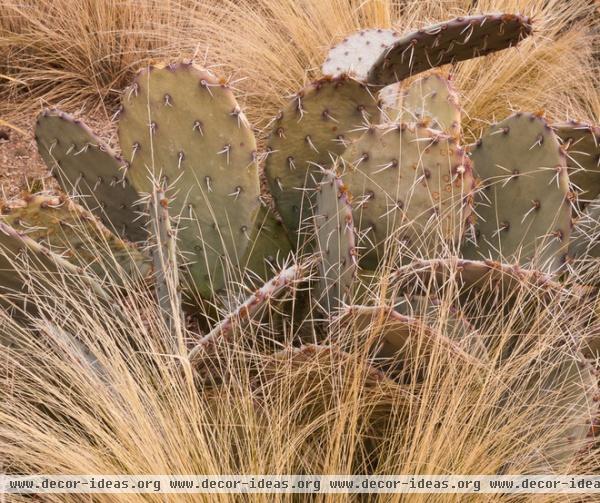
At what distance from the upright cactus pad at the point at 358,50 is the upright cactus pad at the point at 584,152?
835mm

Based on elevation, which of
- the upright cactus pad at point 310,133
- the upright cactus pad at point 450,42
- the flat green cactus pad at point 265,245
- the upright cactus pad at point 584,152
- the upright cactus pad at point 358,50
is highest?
the upright cactus pad at point 450,42

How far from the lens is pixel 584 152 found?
235 centimetres

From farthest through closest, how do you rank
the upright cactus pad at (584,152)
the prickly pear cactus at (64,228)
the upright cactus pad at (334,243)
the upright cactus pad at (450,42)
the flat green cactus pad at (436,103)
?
the flat green cactus pad at (436,103) → the upright cactus pad at (584,152) → the prickly pear cactus at (64,228) → the upright cactus pad at (450,42) → the upright cactus pad at (334,243)

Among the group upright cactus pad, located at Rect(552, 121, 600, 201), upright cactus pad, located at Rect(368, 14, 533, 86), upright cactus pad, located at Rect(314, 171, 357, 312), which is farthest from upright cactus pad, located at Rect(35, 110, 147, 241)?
upright cactus pad, located at Rect(552, 121, 600, 201)

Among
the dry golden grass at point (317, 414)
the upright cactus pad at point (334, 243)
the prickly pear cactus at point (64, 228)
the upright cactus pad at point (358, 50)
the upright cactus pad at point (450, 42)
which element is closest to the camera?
the dry golden grass at point (317, 414)

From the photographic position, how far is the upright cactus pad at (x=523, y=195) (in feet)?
6.71

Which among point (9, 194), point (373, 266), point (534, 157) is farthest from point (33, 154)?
point (534, 157)

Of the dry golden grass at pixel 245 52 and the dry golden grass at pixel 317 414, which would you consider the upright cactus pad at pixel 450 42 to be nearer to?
the dry golden grass at pixel 317 414

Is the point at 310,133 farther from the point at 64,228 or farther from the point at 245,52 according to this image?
the point at 245,52

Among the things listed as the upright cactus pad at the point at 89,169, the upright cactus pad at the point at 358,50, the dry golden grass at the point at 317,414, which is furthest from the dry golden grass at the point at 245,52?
the dry golden grass at the point at 317,414

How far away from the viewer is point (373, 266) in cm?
212

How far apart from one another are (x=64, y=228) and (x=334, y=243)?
0.73 metres

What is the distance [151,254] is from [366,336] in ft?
Result: 2.20

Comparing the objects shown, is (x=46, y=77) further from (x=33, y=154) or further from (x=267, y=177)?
(x=267, y=177)
